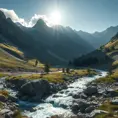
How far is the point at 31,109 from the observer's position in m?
76.9

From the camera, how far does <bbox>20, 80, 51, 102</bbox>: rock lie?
9693 centimetres

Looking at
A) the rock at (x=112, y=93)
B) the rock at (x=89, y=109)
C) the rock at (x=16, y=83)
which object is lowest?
the rock at (x=89, y=109)

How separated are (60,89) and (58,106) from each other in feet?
98.7

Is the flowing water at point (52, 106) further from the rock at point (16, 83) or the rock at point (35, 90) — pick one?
the rock at point (16, 83)

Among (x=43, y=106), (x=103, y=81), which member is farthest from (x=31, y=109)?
(x=103, y=81)

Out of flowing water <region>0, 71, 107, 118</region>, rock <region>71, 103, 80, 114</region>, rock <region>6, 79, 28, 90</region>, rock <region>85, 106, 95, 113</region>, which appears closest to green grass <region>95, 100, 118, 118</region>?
rock <region>85, 106, 95, 113</region>

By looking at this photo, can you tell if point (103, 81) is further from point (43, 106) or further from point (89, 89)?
point (43, 106)

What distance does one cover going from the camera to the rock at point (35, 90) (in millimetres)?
96931

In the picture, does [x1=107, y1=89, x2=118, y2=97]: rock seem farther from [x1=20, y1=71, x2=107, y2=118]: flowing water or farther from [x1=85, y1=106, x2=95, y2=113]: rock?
[x1=85, y1=106, x2=95, y2=113]: rock

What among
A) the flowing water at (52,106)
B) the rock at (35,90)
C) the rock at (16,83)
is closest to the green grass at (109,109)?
the flowing water at (52,106)

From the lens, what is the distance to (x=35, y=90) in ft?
322

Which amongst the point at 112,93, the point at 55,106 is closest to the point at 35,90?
the point at 55,106

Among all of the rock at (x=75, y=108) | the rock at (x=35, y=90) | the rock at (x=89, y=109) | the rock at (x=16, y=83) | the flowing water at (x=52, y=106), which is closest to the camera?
the rock at (x=89, y=109)

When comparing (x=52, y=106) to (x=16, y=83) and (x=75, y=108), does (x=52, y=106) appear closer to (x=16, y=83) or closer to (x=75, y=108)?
(x=75, y=108)
